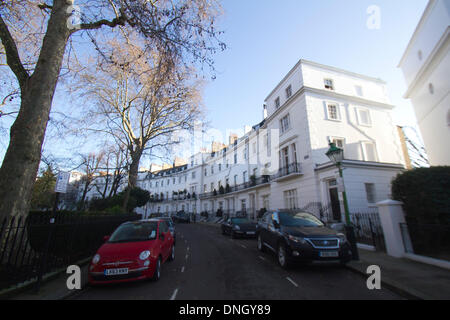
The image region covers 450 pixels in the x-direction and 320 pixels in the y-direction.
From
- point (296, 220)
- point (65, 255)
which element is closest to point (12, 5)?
point (65, 255)

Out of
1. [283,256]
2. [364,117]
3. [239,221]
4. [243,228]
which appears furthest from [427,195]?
[364,117]

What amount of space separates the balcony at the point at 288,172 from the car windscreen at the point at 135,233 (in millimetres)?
13130

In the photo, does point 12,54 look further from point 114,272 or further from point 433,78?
point 433,78

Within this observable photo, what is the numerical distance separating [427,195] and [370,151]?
12336 millimetres

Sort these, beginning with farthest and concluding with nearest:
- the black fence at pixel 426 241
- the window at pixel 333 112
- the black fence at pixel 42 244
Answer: the window at pixel 333 112 < the black fence at pixel 426 241 < the black fence at pixel 42 244

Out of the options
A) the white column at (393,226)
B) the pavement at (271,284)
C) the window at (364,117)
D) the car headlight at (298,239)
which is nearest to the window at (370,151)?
the window at (364,117)

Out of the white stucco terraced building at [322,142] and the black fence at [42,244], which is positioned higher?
the white stucco terraced building at [322,142]

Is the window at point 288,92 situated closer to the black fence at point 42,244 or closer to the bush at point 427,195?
the bush at point 427,195

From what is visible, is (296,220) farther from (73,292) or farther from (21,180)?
(21,180)

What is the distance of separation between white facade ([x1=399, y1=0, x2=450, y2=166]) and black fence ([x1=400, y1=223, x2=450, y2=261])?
9.95 m

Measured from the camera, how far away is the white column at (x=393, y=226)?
696 centimetres
